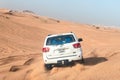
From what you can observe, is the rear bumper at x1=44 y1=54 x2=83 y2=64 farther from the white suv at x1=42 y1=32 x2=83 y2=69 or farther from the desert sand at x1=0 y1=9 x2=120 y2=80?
the desert sand at x1=0 y1=9 x2=120 y2=80

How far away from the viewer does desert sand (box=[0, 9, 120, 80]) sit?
15.5 meters

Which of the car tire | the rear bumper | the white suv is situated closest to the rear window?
the white suv

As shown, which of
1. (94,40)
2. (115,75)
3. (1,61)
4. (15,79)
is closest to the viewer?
(115,75)

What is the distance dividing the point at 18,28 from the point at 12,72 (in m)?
23.4

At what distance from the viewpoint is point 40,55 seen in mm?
28828

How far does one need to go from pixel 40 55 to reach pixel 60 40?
10.8 meters

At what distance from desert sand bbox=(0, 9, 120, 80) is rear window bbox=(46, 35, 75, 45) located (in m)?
1.13

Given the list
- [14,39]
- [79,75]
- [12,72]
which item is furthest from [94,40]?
[79,75]

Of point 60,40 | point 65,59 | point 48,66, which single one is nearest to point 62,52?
point 65,59

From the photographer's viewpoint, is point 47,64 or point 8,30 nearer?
point 47,64

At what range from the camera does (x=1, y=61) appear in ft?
82.1

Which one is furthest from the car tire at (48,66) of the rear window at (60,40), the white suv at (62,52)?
the rear window at (60,40)

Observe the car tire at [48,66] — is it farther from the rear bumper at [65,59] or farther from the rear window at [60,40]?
the rear window at [60,40]

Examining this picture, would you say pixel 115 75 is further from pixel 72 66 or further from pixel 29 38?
pixel 29 38
